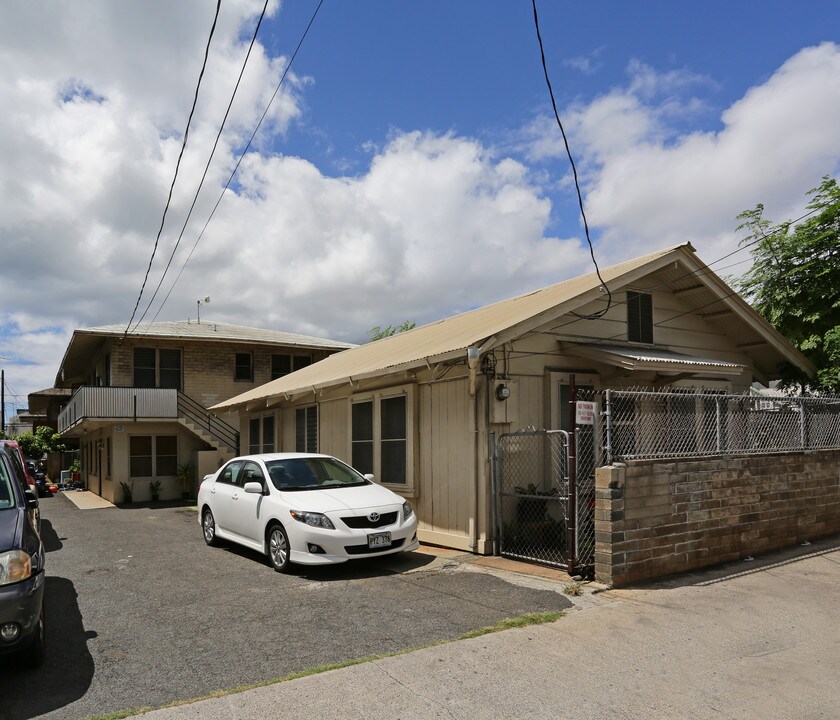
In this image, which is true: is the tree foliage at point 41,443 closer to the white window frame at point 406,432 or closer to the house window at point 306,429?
the house window at point 306,429

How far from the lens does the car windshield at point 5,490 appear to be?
5594 mm

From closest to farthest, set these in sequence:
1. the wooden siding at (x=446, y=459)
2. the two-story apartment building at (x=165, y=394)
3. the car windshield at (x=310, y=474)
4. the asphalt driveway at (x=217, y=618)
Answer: the asphalt driveway at (x=217, y=618), the car windshield at (x=310, y=474), the wooden siding at (x=446, y=459), the two-story apartment building at (x=165, y=394)

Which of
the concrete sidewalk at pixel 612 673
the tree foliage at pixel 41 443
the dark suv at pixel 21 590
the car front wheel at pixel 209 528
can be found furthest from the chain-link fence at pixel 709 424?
the tree foliage at pixel 41 443

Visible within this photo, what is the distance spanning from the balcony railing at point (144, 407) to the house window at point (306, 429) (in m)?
6.05

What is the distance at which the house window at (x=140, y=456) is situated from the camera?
23677mm

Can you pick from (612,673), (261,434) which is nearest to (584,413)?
(612,673)

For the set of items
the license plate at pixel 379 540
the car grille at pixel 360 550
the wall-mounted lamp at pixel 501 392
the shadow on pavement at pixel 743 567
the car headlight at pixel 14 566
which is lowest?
the shadow on pavement at pixel 743 567

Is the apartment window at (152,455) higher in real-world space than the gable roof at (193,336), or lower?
lower

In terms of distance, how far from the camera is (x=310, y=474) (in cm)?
952

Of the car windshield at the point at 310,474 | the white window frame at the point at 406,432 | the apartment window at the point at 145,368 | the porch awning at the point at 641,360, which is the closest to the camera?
the car windshield at the point at 310,474

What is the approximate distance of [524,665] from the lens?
4.95 m

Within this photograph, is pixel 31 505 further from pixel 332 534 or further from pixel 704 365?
pixel 704 365

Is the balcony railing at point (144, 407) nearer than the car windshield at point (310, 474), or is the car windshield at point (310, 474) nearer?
the car windshield at point (310, 474)

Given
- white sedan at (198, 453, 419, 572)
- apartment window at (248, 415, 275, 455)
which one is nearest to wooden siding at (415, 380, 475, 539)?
white sedan at (198, 453, 419, 572)
